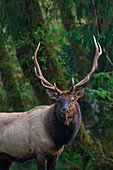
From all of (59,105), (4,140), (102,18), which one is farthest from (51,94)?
(102,18)

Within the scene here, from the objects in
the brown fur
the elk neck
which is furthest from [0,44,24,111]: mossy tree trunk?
the elk neck

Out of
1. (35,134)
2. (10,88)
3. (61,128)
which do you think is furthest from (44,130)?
(10,88)

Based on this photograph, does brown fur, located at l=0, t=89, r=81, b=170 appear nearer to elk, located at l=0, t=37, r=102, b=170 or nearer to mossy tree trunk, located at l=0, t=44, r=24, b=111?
elk, located at l=0, t=37, r=102, b=170

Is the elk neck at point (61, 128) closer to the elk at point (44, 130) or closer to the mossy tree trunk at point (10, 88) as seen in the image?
the elk at point (44, 130)

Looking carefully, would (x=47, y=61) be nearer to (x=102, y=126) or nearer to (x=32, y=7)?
(x=32, y=7)

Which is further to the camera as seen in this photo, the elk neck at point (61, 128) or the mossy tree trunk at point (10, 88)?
the mossy tree trunk at point (10, 88)

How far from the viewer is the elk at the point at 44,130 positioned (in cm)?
557

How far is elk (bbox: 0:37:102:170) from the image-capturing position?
557 centimetres

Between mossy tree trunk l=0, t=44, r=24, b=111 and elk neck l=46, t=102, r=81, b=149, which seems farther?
mossy tree trunk l=0, t=44, r=24, b=111

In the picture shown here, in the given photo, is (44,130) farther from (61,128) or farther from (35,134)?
(61,128)

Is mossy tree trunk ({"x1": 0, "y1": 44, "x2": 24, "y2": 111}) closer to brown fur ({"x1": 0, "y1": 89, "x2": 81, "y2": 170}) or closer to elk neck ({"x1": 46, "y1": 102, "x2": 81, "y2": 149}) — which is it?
brown fur ({"x1": 0, "y1": 89, "x2": 81, "y2": 170})

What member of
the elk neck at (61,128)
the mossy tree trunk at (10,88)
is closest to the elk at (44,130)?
the elk neck at (61,128)

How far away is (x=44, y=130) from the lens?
582 centimetres

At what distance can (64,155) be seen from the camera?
27.8ft
